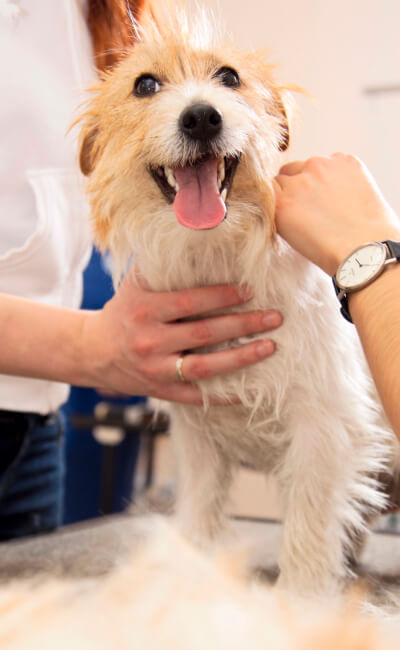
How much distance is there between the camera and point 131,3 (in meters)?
1.14

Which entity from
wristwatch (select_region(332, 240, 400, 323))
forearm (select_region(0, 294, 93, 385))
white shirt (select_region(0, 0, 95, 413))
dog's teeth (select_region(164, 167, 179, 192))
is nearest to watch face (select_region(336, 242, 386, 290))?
wristwatch (select_region(332, 240, 400, 323))

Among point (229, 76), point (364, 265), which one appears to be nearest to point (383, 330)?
point (364, 265)

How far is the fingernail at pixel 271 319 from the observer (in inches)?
34.6

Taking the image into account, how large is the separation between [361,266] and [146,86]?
50 cm

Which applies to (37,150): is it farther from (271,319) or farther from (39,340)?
(271,319)

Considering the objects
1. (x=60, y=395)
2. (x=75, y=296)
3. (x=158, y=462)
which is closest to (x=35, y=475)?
(x=60, y=395)

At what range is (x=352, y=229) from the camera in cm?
73

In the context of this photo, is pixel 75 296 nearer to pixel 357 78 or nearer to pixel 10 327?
pixel 10 327

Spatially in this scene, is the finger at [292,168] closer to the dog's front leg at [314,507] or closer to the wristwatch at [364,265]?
the wristwatch at [364,265]

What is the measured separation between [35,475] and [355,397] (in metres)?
0.66

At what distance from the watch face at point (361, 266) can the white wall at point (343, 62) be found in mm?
2167

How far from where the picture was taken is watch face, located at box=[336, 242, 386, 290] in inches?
25.5

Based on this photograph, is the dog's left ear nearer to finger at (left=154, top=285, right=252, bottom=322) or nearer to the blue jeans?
finger at (left=154, top=285, right=252, bottom=322)

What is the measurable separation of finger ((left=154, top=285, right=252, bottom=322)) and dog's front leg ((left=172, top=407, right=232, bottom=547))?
0.24m
